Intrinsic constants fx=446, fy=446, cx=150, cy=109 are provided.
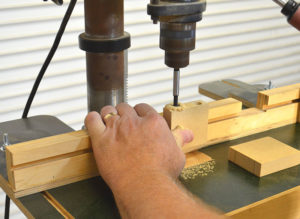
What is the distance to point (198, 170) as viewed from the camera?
0.99 meters

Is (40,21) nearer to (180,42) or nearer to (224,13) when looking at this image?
(224,13)

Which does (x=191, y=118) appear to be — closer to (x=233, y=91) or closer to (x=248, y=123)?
(x=248, y=123)

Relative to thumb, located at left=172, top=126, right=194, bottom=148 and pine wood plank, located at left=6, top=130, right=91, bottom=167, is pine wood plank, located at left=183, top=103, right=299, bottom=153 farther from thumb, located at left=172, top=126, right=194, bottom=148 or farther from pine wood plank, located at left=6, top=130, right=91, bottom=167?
pine wood plank, located at left=6, top=130, right=91, bottom=167

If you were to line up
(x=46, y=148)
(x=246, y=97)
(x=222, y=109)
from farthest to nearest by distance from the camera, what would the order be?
1. (x=246, y=97)
2. (x=222, y=109)
3. (x=46, y=148)

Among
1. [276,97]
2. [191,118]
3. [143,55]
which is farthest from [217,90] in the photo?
[143,55]

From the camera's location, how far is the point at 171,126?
1.01m

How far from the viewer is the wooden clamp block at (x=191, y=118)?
3.29 ft

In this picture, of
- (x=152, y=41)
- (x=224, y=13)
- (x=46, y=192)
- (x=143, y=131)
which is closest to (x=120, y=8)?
(x=143, y=131)

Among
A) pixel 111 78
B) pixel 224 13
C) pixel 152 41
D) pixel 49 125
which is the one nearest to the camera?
pixel 111 78

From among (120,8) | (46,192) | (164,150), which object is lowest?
(46,192)

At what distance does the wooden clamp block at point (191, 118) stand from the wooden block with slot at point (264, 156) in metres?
0.08

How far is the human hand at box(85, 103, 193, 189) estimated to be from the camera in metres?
0.83

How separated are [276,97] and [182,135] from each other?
0.36m

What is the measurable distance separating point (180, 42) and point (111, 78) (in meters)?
0.18
